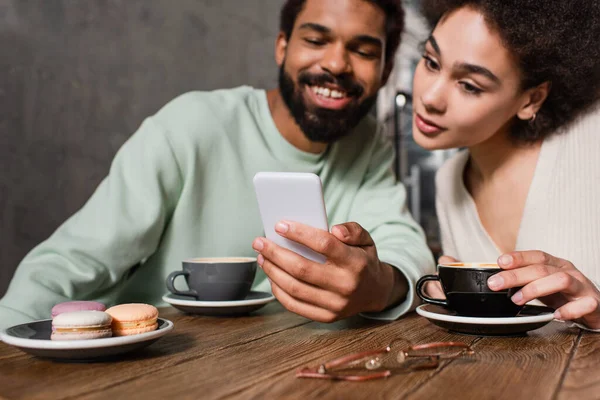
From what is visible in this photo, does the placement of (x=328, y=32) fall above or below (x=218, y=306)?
above

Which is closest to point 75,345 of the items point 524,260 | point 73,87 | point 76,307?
point 76,307

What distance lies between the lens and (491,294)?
89cm

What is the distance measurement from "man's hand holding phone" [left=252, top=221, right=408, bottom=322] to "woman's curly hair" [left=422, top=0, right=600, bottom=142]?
711 mm

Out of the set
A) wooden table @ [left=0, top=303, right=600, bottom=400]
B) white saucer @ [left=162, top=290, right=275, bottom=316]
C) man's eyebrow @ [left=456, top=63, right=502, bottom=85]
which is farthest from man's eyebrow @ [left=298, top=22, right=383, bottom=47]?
wooden table @ [left=0, top=303, right=600, bottom=400]

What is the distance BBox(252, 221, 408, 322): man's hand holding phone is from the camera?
2.99 ft

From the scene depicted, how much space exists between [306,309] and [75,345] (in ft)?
1.41

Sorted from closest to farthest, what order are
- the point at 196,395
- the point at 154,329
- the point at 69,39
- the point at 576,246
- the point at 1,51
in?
the point at 196,395
the point at 154,329
the point at 576,246
the point at 1,51
the point at 69,39

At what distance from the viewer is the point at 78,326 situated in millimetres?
710

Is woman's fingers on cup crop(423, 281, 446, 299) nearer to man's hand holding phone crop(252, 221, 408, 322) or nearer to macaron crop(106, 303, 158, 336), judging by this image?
man's hand holding phone crop(252, 221, 408, 322)

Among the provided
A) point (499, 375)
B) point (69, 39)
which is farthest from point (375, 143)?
point (499, 375)

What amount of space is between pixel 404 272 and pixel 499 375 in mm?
542

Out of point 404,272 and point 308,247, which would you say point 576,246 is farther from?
point 308,247

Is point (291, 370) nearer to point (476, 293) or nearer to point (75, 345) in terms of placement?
point (75, 345)

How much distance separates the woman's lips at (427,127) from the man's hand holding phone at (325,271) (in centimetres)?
56
